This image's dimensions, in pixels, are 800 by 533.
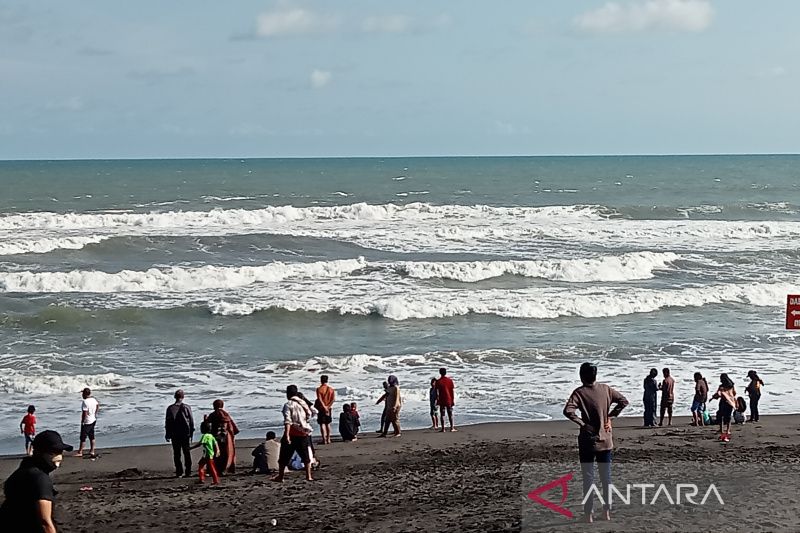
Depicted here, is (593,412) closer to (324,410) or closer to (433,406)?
(324,410)

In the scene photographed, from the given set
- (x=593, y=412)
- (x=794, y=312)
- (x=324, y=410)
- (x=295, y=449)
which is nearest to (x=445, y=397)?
(x=324, y=410)

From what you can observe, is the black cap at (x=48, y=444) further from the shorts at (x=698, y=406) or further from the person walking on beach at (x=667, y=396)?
the shorts at (x=698, y=406)

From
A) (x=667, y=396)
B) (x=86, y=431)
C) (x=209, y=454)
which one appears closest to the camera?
(x=209, y=454)

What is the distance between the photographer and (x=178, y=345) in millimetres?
22562

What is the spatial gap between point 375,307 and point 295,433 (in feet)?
47.8

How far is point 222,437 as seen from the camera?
1263 centimetres

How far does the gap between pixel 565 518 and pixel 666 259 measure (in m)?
28.3

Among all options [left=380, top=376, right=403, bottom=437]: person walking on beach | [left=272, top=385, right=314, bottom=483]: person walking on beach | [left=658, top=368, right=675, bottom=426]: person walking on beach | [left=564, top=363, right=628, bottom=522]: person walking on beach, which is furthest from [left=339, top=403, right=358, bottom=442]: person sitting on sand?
[left=564, top=363, right=628, bottom=522]: person walking on beach

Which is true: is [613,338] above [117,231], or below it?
below

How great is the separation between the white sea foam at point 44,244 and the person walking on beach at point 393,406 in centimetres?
2585

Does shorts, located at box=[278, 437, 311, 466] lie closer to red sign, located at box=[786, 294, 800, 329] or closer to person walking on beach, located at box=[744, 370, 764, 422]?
red sign, located at box=[786, 294, 800, 329]

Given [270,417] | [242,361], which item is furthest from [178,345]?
[270,417]

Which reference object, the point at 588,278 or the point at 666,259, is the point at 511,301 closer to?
the point at 588,278

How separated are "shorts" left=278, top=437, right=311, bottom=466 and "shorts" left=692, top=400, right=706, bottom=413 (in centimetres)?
682
